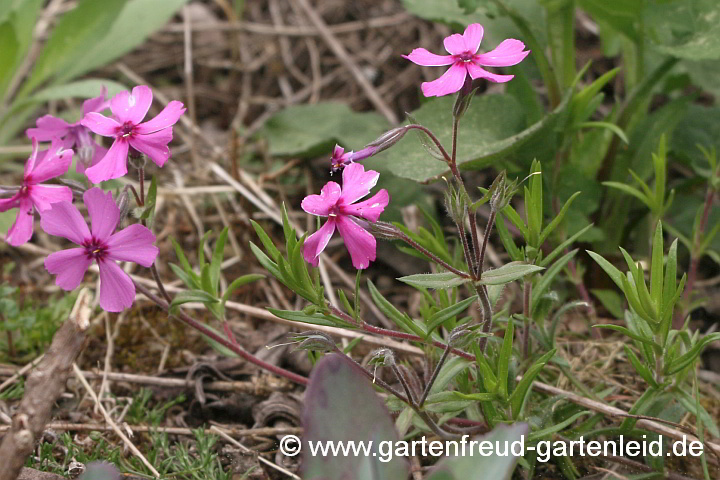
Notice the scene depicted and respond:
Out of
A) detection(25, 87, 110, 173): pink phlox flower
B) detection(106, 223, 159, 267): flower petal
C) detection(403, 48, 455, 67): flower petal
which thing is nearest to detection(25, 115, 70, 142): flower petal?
detection(25, 87, 110, 173): pink phlox flower

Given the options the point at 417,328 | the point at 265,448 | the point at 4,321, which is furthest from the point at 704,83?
the point at 4,321

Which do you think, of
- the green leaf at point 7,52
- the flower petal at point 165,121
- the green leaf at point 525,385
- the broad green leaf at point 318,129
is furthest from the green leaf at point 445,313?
the green leaf at point 7,52

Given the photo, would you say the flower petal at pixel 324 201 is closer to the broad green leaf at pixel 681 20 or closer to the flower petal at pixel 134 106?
the flower petal at pixel 134 106

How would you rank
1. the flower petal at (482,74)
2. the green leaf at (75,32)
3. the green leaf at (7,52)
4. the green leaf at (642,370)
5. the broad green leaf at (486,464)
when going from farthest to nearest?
1. the green leaf at (75,32)
2. the green leaf at (7,52)
3. the green leaf at (642,370)
4. the flower petal at (482,74)
5. the broad green leaf at (486,464)

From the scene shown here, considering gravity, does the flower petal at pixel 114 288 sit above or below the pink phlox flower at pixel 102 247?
below

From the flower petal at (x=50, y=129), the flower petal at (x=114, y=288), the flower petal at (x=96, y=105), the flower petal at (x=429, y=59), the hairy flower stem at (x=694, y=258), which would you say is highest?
the flower petal at (x=429, y=59)

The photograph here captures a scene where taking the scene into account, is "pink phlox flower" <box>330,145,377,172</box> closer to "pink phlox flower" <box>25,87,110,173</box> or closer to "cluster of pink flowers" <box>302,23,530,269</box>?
"cluster of pink flowers" <box>302,23,530,269</box>

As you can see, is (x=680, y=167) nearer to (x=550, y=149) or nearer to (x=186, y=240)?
(x=550, y=149)
